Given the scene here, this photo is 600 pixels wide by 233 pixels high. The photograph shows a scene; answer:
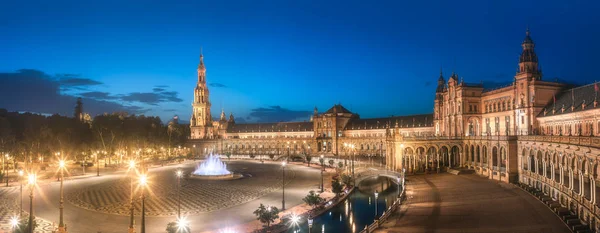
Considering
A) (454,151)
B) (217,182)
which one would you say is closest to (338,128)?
(454,151)

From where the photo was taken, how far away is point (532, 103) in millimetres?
66625

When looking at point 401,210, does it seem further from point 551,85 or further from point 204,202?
point 551,85

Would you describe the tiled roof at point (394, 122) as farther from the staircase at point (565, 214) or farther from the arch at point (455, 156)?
the staircase at point (565, 214)

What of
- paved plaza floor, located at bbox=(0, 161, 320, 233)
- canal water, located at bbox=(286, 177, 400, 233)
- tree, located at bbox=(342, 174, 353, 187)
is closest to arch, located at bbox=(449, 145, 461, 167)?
canal water, located at bbox=(286, 177, 400, 233)

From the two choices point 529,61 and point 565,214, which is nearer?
point 565,214

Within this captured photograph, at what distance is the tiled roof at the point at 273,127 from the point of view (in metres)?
159

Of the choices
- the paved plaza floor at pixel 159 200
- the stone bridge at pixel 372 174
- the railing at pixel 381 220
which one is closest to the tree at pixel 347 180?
the stone bridge at pixel 372 174

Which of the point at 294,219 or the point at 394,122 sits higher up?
the point at 394,122

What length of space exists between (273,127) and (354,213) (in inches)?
4709

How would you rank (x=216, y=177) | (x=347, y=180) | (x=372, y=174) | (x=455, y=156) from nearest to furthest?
(x=347, y=180) < (x=372, y=174) < (x=216, y=177) < (x=455, y=156)

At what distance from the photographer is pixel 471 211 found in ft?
131

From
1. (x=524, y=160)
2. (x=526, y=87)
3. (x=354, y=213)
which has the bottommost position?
(x=354, y=213)

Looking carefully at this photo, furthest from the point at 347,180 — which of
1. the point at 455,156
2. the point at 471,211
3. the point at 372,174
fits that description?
the point at 471,211

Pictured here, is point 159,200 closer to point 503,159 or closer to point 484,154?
point 503,159
